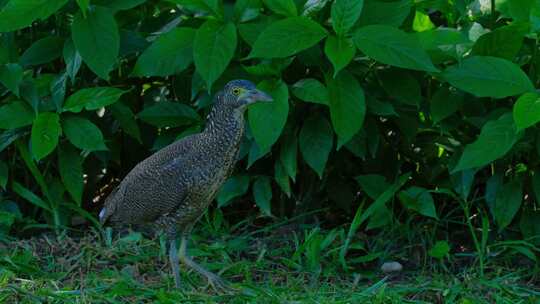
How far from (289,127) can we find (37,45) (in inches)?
59.6

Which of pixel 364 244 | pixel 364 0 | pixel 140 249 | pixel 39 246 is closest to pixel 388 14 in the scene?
pixel 364 0

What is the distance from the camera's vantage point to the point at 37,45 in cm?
608

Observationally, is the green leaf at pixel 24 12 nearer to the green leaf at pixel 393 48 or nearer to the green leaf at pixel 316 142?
the green leaf at pixel 316 142

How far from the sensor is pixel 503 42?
18.1 ft

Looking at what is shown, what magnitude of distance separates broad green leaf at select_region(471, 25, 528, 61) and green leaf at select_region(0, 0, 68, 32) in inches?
87.4

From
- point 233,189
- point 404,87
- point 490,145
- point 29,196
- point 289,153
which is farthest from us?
point 29,196

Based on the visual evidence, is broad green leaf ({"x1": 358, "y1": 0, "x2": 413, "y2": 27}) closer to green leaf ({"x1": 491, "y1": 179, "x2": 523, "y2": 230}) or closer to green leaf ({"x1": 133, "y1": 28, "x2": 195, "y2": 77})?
green leaf ({"x1": 133, "y1": 28, "x2": 195, "y2": 77})

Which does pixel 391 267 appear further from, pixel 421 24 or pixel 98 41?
pixel 98 41

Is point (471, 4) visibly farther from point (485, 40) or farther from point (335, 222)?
point (335, 222)

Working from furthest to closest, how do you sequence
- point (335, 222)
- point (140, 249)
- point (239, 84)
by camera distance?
point (335, 222) < point (140, 249) < point (239, 84)

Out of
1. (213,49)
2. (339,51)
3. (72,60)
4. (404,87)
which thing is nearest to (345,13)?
(339,51)

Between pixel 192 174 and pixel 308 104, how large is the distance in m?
0.91

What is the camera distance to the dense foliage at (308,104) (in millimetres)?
5402

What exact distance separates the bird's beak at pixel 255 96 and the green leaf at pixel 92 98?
→ 2.90 ft
